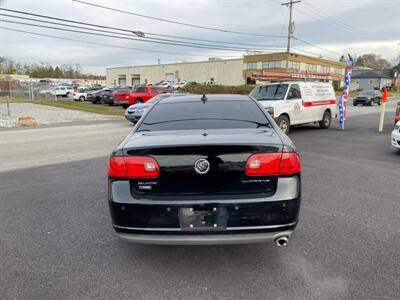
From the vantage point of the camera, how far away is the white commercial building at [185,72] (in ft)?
239

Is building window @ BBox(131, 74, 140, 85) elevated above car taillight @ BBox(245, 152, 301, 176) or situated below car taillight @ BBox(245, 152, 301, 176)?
above

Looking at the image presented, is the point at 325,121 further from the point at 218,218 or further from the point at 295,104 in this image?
the point at 218,218

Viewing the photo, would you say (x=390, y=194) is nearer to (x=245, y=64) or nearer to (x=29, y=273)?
(x=29, y=273)

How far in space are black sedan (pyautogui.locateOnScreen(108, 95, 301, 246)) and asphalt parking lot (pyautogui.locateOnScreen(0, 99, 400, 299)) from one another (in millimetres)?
415

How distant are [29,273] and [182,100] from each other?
2.56 meters

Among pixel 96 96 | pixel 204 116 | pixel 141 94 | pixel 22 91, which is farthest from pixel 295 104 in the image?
pixel 22 91

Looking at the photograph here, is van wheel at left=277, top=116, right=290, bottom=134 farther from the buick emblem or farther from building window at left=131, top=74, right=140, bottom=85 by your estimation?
building window at left=131, top=74, right=140, bottom=85

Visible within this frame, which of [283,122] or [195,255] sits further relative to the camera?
[283,122]

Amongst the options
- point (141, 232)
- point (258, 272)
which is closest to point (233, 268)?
point (258, 272)

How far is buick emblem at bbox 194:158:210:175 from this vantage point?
2.65 meters

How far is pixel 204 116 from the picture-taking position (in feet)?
12.0

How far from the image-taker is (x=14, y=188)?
551cm

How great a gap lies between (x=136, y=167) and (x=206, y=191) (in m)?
0.62

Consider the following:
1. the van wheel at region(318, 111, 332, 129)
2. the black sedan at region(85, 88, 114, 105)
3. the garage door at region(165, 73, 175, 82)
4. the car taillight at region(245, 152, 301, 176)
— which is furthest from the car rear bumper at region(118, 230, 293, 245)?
the garage door at region(165, 73, 175, 82)
